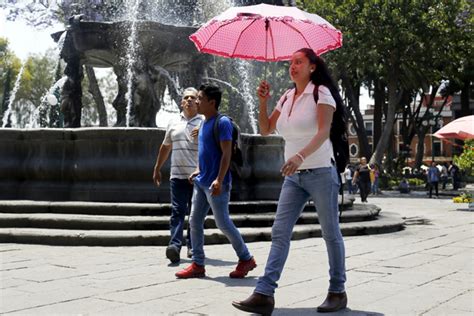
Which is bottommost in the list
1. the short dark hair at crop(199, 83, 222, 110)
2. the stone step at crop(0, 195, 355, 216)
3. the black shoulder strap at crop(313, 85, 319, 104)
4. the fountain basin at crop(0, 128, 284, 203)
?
the stone step at crop(0, 195, 355, 216)

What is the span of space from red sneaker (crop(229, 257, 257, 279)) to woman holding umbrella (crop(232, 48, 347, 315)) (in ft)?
3.93

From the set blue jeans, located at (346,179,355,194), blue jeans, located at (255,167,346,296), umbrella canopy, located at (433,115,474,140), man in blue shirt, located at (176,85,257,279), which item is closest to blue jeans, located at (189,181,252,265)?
man in blue shirt, located at (176,85,257,279)

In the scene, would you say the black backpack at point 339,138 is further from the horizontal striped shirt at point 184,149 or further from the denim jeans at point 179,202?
the denim jeans at point 179,202

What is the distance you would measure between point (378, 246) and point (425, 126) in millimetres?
36124

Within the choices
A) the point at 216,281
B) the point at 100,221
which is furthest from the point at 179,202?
the point at 100,221

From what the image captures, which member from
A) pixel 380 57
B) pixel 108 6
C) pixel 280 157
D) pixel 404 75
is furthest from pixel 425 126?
pixel 280 157

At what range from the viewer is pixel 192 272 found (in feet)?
17.7

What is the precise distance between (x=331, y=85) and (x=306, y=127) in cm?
38

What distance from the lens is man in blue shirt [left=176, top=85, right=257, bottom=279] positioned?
17.3 feet

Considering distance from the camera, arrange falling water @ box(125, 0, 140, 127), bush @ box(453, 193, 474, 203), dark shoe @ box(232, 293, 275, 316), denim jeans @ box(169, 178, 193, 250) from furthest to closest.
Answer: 1. bush @ box(453, 193, 474, 203)
2. falling water @ box(125, 0, 140, 127)
3. denim jeans @ box(169, 178, 193, 250)
4. dark shoe @ box(232, 293, 275, 316)

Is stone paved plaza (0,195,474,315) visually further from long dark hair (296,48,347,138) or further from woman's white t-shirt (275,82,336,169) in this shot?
long dark hair (296,48,347,138)

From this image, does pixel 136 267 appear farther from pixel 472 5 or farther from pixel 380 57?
pixel 472 5

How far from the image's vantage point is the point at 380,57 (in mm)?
26703

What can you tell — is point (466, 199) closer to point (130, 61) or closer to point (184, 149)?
point (130, 61)
